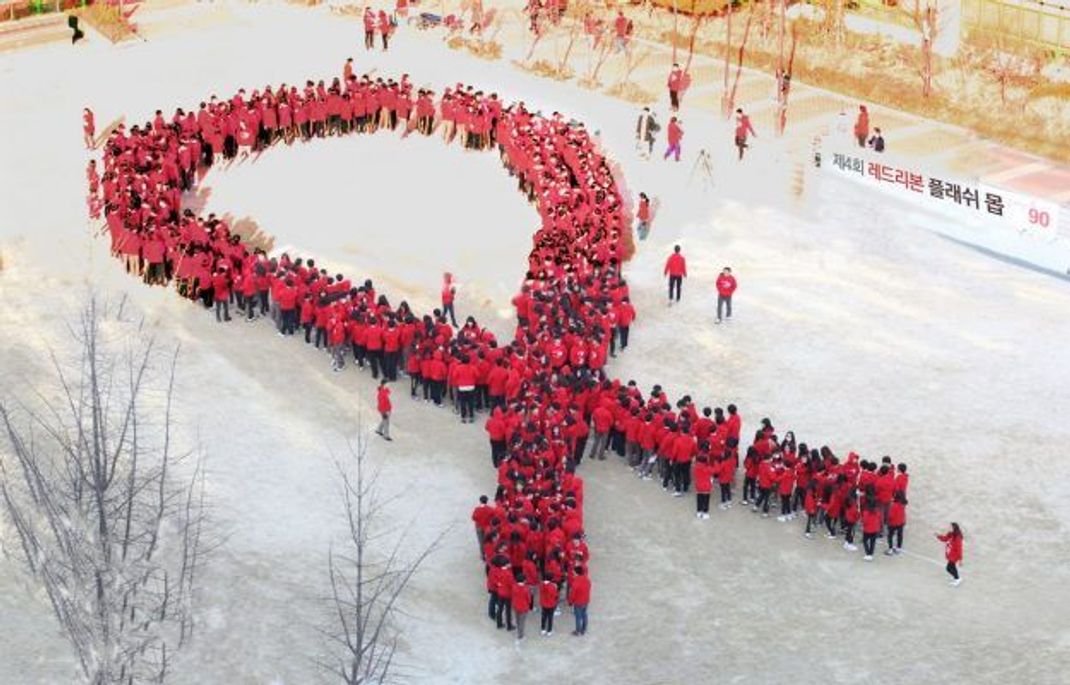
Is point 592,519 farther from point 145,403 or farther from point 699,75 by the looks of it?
point 699,75

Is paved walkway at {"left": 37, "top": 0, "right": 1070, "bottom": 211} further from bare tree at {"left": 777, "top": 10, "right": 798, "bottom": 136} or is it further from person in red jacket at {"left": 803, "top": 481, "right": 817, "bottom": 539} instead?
person in red jacket at {"left": 803, "top": 481, "right": 817, "bottom": 539}

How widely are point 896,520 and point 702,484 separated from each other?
294 cm

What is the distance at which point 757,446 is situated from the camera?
33.7 m

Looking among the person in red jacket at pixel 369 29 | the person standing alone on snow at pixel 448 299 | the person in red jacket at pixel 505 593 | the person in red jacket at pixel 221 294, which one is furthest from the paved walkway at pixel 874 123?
the person in red jacket at pixel 505 593

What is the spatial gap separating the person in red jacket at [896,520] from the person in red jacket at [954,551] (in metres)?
0.65

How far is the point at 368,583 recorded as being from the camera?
30.9m

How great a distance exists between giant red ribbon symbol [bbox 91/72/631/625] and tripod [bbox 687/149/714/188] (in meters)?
2.39

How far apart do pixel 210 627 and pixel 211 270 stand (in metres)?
10.3

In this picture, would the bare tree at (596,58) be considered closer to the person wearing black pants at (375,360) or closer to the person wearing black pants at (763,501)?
the person wearing black pants at (375,360)

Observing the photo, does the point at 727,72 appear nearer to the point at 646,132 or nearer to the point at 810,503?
the point at 646,132

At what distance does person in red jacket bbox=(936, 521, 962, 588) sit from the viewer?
31438mm

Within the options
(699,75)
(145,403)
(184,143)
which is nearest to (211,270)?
(145,403)

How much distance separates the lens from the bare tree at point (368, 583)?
2906 cm

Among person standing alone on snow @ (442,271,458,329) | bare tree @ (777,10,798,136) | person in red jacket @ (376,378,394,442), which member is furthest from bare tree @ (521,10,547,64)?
person in red jacket @ (376,378,394,442)
